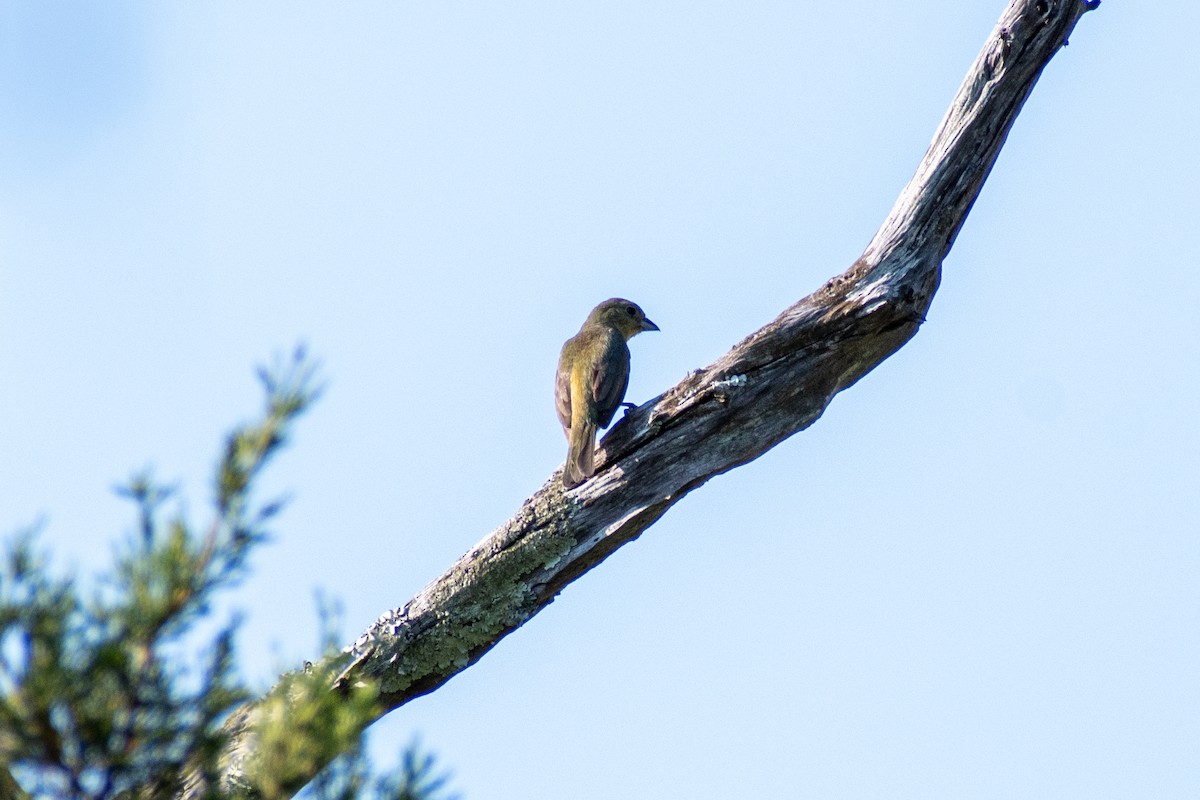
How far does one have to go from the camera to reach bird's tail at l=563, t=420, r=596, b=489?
18.5 ft

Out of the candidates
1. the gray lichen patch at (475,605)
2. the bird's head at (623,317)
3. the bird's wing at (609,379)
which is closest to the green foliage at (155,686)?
the gray lichen patch at (475,605)

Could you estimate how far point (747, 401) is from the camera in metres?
5.41

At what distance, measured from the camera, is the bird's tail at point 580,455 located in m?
5.64

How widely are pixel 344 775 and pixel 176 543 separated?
2.26ft

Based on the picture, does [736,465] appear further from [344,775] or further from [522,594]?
[344,775]

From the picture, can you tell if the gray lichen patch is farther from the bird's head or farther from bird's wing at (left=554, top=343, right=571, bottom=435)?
the bird's head

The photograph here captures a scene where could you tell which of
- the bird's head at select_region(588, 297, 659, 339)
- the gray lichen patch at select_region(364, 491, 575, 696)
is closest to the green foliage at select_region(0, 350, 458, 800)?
the gray lichen patch at select_region(364, 491, 575, 696)

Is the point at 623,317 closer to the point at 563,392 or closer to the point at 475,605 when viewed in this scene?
the point at 563,392

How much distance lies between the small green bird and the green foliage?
2.60 m

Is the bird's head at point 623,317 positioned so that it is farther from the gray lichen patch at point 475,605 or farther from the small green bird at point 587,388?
the gray lichen patch at point 475,605

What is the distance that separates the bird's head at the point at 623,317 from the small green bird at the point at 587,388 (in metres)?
0.45

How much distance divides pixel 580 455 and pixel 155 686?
10.4ft

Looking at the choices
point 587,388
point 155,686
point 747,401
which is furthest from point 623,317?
point 155,686

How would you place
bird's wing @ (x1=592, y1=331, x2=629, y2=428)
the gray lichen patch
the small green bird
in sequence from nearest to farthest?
the gray lichen patch < the small green bird < bird's wing @ (x1=592, y1=331, x2=629, y2=428)
